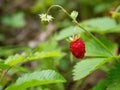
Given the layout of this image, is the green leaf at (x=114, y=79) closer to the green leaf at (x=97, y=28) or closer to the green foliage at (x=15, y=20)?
the green leaf at (x=97, y=28)

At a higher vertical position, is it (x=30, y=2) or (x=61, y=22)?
(x=30, y=2)

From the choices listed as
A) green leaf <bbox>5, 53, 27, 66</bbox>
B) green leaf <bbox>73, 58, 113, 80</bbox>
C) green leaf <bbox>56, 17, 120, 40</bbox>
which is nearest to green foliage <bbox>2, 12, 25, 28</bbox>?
green leaf <bbox>56, 17, 120, 40</bbox>

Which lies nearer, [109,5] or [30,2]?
[109,5]

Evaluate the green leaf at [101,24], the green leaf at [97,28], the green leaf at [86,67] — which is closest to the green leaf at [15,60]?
the green leaf at [86,67]

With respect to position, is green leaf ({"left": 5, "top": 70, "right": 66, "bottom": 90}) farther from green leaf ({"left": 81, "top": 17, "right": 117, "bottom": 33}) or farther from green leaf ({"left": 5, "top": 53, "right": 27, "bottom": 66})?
green leaf ({"left": 81, "top": 17, "right": 117, "bottom": 33})

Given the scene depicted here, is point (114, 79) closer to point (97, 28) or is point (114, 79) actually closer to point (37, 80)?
point (37, 80)

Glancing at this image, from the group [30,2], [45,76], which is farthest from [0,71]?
[30,2]

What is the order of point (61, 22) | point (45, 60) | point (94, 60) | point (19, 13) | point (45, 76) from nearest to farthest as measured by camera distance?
point (45, 76)
point (94, 60)
point (45, 60)
point (61, 22)
point (19, 13)

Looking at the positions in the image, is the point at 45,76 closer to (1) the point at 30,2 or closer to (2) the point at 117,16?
(2) the point at 117,16
